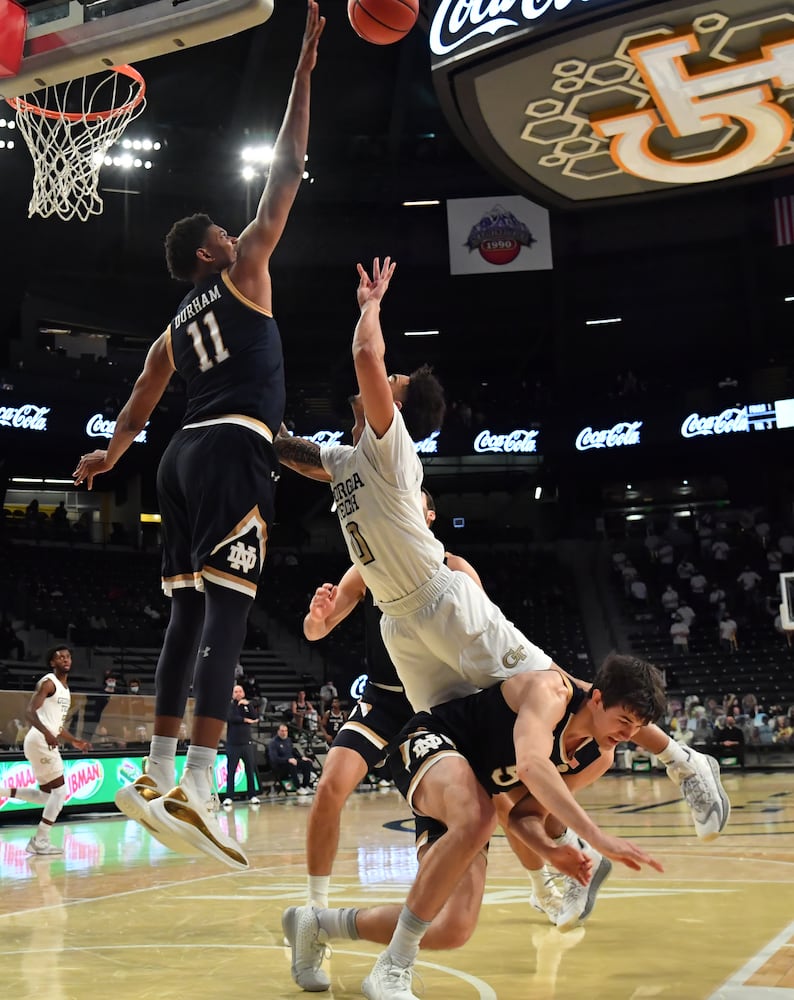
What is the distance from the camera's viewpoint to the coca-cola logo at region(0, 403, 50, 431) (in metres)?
24.7

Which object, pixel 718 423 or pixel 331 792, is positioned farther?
pixel 718 423

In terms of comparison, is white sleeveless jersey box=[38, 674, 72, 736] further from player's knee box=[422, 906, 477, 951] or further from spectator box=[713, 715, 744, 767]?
spectator box=[713, 715, 744, 767]

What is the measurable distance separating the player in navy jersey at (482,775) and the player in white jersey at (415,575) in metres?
0.16

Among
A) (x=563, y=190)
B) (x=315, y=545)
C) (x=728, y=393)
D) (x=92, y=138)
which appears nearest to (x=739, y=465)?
(x=728, y=393)

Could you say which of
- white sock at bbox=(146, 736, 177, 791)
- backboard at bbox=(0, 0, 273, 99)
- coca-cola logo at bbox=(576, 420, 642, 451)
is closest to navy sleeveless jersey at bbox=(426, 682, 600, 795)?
white sock at bbox=(146, 736, 177, 791)

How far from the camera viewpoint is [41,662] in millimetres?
22281

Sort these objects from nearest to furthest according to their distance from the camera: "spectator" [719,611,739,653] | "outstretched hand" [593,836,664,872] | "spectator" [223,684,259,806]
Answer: "outstretched hand" [593,836,664,872] → "spectator" [223,684,259,806] → "spectator" [719,611,739,653]

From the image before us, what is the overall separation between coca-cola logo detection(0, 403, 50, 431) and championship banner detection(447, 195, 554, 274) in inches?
432

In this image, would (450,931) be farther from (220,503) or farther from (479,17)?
(479,17)

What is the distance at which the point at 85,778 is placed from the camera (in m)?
14.5

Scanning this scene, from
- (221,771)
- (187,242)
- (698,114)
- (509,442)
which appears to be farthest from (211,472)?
(509,442)

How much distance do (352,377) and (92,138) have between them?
2.90 meters

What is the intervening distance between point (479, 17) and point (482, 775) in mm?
11651

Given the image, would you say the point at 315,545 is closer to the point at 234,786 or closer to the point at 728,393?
the point at 728,393
